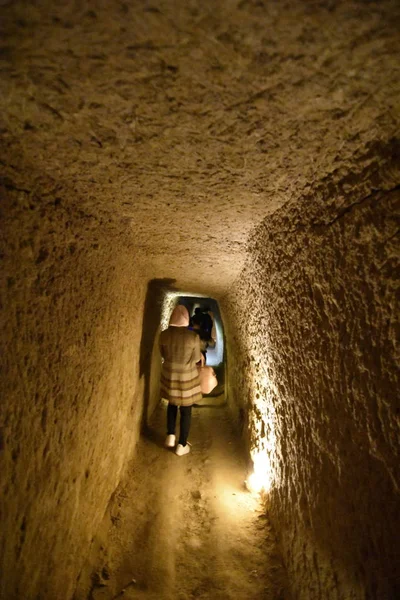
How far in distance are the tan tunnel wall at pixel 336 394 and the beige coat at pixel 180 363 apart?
1.40m

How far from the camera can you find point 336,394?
42.2 inches

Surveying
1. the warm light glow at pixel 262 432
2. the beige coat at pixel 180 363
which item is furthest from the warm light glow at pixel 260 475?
the beige coat at pixel 180 363

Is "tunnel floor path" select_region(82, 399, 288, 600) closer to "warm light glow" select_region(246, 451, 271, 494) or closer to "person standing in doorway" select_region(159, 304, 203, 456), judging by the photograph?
"warm light glow" select_region(246, 451, 271, 494)

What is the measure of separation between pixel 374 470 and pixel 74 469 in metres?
1.38

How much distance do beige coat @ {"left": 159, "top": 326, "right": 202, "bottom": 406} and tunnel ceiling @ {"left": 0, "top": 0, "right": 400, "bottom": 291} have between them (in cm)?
207

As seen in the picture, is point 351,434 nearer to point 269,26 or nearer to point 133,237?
point 269,26

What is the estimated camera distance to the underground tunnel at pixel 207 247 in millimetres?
587

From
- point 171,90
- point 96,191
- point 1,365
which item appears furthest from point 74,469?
point 171,90

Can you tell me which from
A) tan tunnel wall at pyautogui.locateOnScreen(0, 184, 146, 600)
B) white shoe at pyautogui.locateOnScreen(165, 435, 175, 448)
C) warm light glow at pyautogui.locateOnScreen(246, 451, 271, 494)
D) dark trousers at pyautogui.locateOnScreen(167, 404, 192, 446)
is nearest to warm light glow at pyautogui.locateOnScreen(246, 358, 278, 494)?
warm light glow at pyautogui.locateOnScreen(246, 451, 271, 494)

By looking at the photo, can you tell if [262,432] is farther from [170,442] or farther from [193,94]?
[193,94]

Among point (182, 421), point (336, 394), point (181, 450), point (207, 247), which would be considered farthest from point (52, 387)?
point (181, 450)

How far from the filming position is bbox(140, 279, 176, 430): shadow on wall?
3.15 metres

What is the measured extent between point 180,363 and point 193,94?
2705 millimetres

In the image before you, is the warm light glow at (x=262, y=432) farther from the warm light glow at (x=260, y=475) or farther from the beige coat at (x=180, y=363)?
the beige coat at (x=180, y=363)
